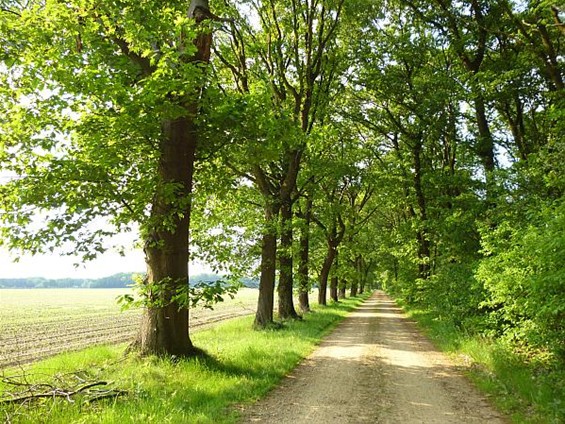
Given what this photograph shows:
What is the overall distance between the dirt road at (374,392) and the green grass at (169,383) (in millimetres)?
510

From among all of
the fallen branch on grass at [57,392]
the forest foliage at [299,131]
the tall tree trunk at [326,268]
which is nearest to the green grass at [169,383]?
the fallen branch on grass at [57,392]

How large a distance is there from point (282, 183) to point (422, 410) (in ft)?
46.7

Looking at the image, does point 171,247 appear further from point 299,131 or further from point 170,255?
point 299,131

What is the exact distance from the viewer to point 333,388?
9242mm

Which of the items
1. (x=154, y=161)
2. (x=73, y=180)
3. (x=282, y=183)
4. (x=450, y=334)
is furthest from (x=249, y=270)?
(x=73, y=180)

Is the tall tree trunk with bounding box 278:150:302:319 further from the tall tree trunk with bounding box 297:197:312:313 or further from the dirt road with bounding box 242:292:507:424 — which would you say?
the dirt road with bounding box 242:292:507:424

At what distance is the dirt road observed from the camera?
7.32 m

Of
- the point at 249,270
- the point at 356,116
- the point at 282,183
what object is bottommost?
the point at 249,270

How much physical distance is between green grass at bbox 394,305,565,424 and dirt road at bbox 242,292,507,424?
0.34m

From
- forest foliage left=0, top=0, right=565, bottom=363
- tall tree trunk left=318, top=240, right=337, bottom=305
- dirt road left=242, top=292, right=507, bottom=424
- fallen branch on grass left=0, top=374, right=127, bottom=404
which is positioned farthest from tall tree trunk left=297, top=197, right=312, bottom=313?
fallen branch on grass left=0, top=374, right=127, bottom=404

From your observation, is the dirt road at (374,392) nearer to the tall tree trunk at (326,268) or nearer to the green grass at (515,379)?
the green grass at (515,379)

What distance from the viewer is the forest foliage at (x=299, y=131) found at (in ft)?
27.7

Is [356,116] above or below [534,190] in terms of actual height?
above

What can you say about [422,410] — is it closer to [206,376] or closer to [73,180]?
[206,376]
